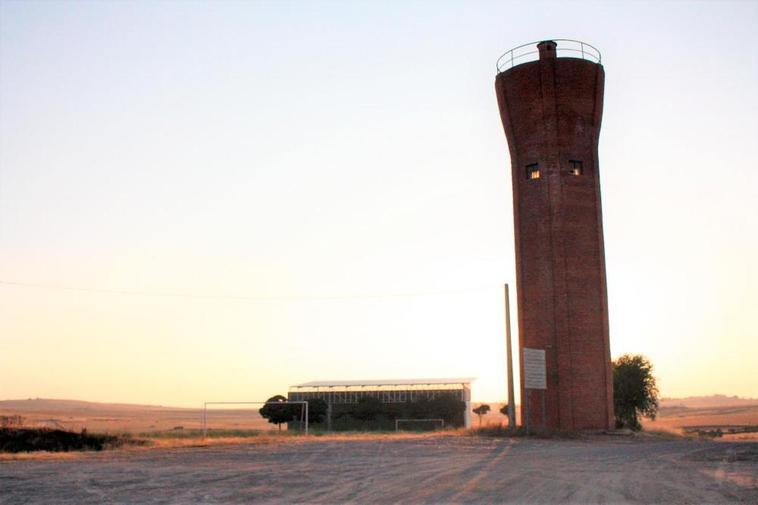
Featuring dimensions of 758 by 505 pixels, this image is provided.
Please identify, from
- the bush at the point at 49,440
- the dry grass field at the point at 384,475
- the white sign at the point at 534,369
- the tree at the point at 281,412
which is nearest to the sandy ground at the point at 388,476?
the dry grass field at the point at 384,475

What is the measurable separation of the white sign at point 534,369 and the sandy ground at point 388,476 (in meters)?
9.89

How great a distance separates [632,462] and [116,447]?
21.5 m

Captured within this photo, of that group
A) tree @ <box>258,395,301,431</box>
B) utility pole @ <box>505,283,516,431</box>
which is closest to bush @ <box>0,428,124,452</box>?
utility pole @ <box>505,283,516,431</box>

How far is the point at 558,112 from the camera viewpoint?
45.2 meters

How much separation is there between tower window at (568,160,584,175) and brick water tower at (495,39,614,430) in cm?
6

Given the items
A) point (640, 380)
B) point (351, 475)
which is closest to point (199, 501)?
point (351, 475)

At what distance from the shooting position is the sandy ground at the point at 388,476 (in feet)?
53.3

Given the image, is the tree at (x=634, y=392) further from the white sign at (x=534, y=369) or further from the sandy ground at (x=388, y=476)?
the sandy ground at (x=388, y=476)

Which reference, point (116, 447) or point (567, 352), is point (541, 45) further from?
point (116, 447)

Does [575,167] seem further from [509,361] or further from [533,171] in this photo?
[509,361]

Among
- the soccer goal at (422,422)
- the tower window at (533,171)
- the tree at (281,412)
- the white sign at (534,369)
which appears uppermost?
the tower window at (533,171)

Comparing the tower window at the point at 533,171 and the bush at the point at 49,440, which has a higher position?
the tower window at the point at 533,171

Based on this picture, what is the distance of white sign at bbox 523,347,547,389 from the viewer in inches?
1634

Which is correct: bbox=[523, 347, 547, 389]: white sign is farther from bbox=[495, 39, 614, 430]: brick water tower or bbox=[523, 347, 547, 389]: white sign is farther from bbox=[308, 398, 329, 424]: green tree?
bbox=[308, 398, 329, 424]: green tree
